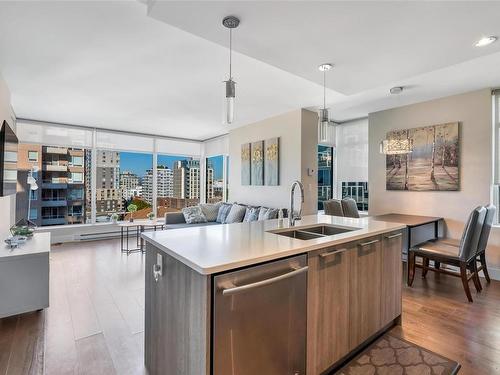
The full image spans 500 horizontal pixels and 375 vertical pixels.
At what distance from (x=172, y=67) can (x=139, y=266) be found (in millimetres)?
2909

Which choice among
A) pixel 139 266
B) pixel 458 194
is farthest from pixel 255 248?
pixel 458 194

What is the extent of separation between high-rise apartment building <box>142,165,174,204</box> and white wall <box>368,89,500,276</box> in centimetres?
541

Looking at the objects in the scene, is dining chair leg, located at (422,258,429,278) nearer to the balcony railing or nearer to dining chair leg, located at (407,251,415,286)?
dining chair leg, located at (407,251,415,286)

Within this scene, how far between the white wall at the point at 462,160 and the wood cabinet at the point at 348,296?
2270 mm

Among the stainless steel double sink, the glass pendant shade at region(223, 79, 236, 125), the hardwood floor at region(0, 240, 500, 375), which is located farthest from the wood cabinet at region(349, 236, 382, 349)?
the glass pendant shade at region(223, 79, 236, 125)

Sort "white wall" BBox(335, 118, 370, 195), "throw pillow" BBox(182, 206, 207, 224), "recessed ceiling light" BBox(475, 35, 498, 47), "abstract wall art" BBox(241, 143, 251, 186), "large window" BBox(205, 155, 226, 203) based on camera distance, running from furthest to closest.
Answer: "large window" BBox(205, 155, 226, 203) → "abstract wall art" BBox(241, 143, 251, 186) → "throw pillow" BBox(182, 206, 207, 224) → "white wall" BBox(335, 118, 370, 195) → "recessed ceiling light" BBox(475, 35, 498, 47)

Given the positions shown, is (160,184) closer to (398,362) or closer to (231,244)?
(231,244)

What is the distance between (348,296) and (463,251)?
1.86 m

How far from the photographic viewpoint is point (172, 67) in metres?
3.00

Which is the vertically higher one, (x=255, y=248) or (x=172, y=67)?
(x=172, y=67)

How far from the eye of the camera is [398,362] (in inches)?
74.7

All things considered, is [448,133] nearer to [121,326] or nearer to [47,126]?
[121,326]

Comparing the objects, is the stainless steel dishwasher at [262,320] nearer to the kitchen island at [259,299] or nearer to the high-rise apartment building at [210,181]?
the kitchen island at [259,299]

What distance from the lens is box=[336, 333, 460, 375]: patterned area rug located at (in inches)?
71.1
